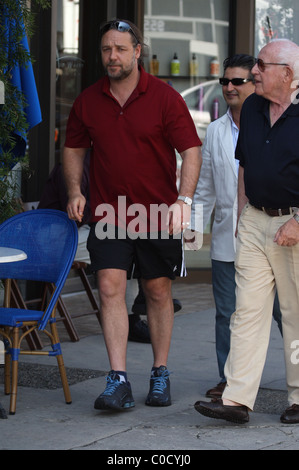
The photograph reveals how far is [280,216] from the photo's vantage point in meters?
4.89

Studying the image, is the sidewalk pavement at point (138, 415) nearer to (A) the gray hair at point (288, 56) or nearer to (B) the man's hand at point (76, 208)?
(B) the man's hand at point (76, 208)

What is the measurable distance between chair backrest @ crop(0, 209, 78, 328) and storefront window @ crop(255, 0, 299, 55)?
17.1ft

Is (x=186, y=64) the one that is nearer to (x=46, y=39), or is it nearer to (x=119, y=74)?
(x=46, y=39)

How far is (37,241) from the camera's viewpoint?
5555mm

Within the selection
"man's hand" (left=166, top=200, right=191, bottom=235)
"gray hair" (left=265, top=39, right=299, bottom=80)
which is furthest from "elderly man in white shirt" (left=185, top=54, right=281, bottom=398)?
"gray hair" (left=265, top=39, right=299, bottom=80)

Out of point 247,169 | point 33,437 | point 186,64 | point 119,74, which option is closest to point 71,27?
point 186,64

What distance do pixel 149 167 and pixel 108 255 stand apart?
523 millimetres

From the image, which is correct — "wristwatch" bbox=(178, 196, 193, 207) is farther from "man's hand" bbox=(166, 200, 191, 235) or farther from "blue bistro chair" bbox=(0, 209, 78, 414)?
"blue bistro chair" bbox=(0, 209, 78, 414)

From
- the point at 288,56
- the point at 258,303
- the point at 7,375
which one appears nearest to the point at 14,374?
the point at 7,375

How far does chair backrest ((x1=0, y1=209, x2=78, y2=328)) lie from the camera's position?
18.1ft

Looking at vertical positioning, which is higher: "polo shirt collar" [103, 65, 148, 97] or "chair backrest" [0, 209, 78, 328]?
"polo shirt collar" [103, 65, 148, 97]

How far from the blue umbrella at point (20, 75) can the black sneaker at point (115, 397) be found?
5.44 ft

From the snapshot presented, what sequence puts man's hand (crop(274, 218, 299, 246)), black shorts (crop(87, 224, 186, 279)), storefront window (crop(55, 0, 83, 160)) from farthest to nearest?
storefront window (crop(55, 0, 83, 160)) < black shorts (crop(87, 224, 186, 279)) < man's hand (crop(274, 218, 299, 246))

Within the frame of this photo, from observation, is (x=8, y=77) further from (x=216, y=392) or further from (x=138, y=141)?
(x=216, y=392)
